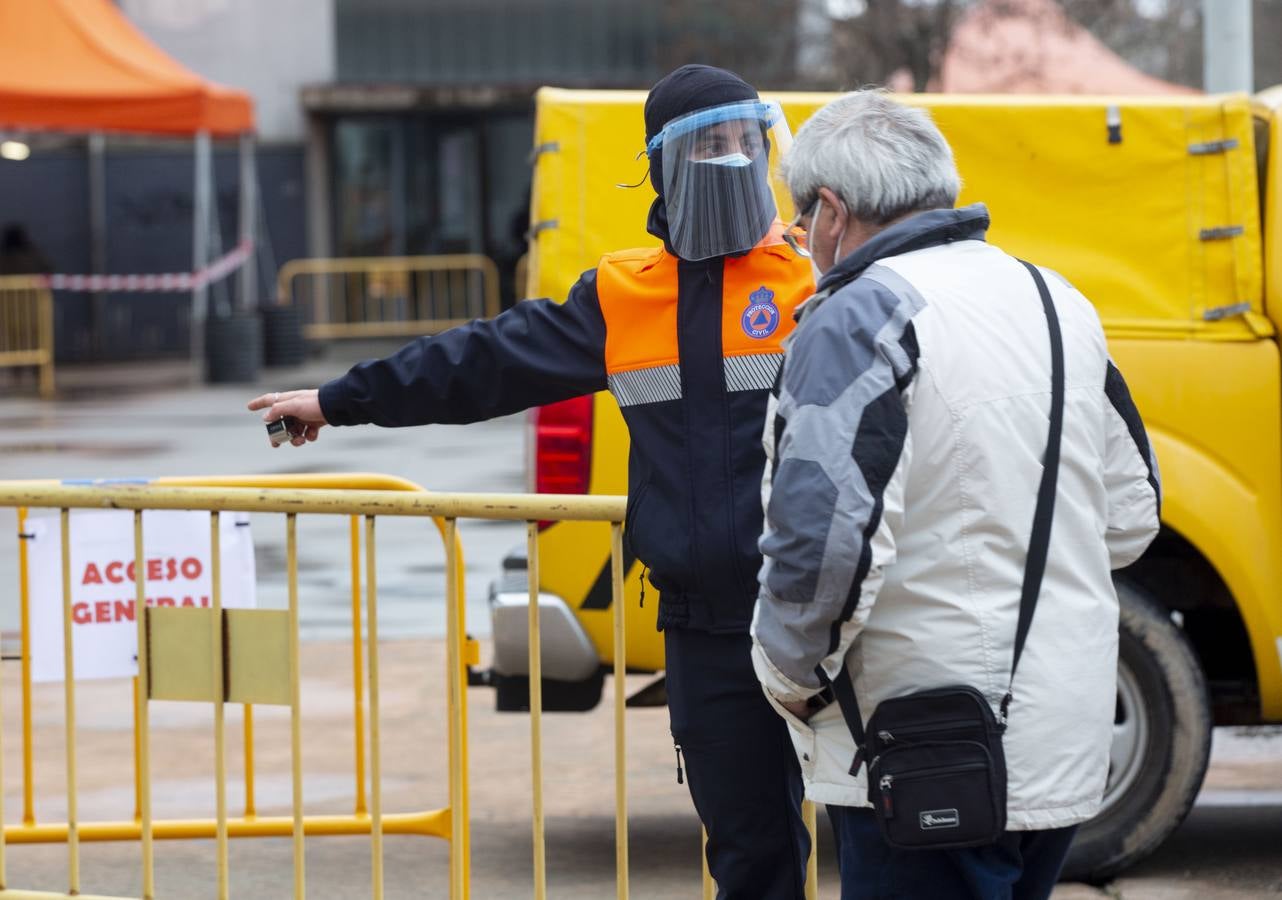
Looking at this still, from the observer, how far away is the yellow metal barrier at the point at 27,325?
62.2 feet

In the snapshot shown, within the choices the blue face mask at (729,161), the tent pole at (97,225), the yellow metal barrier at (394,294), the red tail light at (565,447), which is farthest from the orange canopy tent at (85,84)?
the blue face mask at (729,161)

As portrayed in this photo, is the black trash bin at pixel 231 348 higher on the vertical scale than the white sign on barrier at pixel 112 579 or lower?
higher

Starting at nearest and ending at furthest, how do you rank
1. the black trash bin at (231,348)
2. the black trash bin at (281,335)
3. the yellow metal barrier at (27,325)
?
the yellow metal barrier at (27,325), the black trash bin at (231,348), the black trash bin at (281,335)

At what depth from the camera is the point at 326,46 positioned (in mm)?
23688

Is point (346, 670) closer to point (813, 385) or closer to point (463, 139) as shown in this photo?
point (813, 385)

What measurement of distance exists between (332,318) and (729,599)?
69.2ft

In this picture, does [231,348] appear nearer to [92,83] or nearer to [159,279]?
[92,83]

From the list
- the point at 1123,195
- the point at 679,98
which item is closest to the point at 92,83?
the point at 1123,195

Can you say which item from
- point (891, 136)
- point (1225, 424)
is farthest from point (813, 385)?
point (1225, 424)

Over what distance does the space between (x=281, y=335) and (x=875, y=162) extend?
18664 millimetres

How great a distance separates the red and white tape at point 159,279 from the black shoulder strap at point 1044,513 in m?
17.8

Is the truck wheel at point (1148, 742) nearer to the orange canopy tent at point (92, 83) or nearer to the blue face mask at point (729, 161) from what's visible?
the blue face mask at point (729, 161)

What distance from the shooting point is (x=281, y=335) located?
20906mm

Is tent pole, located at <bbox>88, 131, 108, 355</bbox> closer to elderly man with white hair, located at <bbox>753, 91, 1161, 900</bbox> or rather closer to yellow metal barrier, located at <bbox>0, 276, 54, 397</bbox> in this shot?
yellow metal barrier, located at <bbox>0, 276, 54, 397</bbox>
